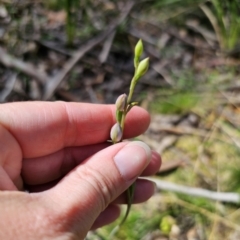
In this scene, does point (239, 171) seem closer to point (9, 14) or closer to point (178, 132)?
point (178, 132)

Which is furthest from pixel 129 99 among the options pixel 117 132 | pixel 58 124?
pixel 58 124

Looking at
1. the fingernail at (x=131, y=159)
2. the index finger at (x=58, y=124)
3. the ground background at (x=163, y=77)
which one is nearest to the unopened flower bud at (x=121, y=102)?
the fingernail at (x=131, y=159)

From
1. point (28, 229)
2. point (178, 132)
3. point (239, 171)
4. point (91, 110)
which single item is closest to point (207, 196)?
point (239, 171)

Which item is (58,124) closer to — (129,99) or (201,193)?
(129,99)

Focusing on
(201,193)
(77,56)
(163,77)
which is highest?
(77,56)

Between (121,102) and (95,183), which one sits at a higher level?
(121,102)

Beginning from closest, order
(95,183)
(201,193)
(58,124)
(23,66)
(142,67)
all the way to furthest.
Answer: (142,67)
(95,183)
(58,124)
(201,193)
(23,66)

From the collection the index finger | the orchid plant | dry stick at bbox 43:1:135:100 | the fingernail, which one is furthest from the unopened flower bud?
dry stick at bbox 43:1:135:100

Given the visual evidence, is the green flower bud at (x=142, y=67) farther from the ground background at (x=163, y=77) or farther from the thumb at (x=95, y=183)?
the ground background at (x=163, y=77)
